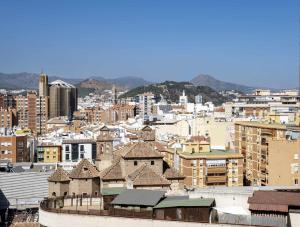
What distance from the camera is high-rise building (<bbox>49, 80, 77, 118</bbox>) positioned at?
157538 mm

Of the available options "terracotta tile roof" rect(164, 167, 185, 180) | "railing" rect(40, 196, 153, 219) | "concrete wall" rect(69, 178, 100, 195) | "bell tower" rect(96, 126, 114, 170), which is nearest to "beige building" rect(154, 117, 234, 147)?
"bell tower" rect(96, 126, 114, 170)

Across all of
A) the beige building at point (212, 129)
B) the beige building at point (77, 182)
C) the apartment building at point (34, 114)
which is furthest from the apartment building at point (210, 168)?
the apartment building at point (34, 114)

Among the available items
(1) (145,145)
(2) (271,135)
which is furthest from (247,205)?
(2) (271,135)

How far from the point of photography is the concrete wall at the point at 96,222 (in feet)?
75.4

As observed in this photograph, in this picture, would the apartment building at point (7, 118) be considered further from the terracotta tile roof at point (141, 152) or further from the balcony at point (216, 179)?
the terracotta tile roof at point (141, 152)

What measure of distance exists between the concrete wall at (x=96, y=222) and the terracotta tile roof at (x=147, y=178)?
5199mm

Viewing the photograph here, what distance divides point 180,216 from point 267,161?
2191 centimetres

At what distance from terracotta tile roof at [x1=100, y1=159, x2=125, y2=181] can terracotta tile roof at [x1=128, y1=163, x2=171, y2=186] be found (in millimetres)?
1132

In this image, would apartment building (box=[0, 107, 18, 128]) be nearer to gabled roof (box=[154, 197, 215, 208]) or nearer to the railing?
the railing

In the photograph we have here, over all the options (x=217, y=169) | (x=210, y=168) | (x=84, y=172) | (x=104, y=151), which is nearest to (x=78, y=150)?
(x=210, y=168)

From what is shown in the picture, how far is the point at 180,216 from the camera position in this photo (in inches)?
926

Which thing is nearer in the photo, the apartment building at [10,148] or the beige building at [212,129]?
the beige building at [212,129]

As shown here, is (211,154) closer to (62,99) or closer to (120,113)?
(120,113)

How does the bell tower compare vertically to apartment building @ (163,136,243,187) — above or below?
above
